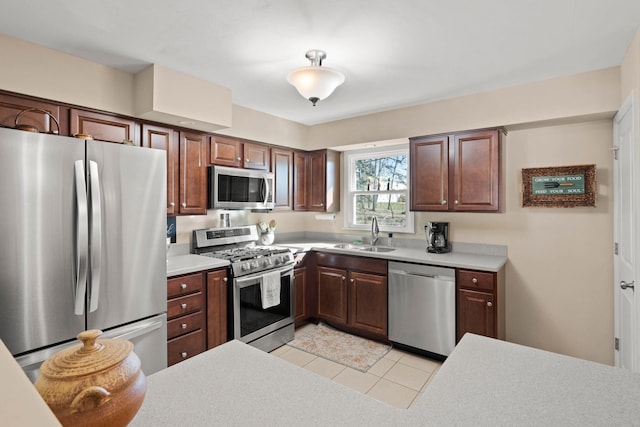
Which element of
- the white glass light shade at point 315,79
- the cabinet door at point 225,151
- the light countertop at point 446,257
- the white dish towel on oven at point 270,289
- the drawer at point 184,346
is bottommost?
the drawer at point 184,346

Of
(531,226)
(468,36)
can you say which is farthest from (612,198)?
(468,36)

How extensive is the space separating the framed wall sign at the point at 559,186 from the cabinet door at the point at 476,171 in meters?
0.34

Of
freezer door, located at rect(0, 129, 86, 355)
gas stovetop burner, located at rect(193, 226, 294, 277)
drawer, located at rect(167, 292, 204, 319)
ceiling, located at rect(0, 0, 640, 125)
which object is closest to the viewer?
freezer door, located at rect(0, 129, 86, 355)

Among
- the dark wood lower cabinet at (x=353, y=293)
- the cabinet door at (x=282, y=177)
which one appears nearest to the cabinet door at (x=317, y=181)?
the cabinet door at (x=282, y=177)

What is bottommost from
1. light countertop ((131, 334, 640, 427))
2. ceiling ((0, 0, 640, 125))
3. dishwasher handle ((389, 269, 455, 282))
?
dishwasher handle ((389, 269, 455, 282))

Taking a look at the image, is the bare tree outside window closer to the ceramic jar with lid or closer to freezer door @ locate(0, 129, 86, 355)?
freezer door @ locate(0, 129, 86, 355)

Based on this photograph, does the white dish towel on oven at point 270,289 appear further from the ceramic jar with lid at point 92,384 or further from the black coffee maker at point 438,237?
the ceramic jar with lid at point 92,384

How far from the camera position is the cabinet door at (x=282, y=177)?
159 inches

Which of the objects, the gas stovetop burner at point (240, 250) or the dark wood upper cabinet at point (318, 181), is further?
the dark wood upper cabinet at point (318, 181)

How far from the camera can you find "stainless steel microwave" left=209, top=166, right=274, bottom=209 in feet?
10.8

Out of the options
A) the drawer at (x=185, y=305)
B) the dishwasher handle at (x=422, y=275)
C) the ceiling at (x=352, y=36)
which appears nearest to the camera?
the ceiling at (x=352, y=36)

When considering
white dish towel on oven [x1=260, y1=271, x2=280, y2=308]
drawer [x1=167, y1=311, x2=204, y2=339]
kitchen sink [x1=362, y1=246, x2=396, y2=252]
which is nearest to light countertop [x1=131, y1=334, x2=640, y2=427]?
drawer [x1=167, y1=311, x2=204, y2=339]

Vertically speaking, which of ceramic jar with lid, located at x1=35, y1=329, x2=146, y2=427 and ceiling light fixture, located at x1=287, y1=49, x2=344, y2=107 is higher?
ceiling light fixture, located at x1=287, y1=49, x2=344, y2=107

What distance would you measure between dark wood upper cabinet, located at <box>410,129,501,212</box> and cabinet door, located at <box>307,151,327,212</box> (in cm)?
122
